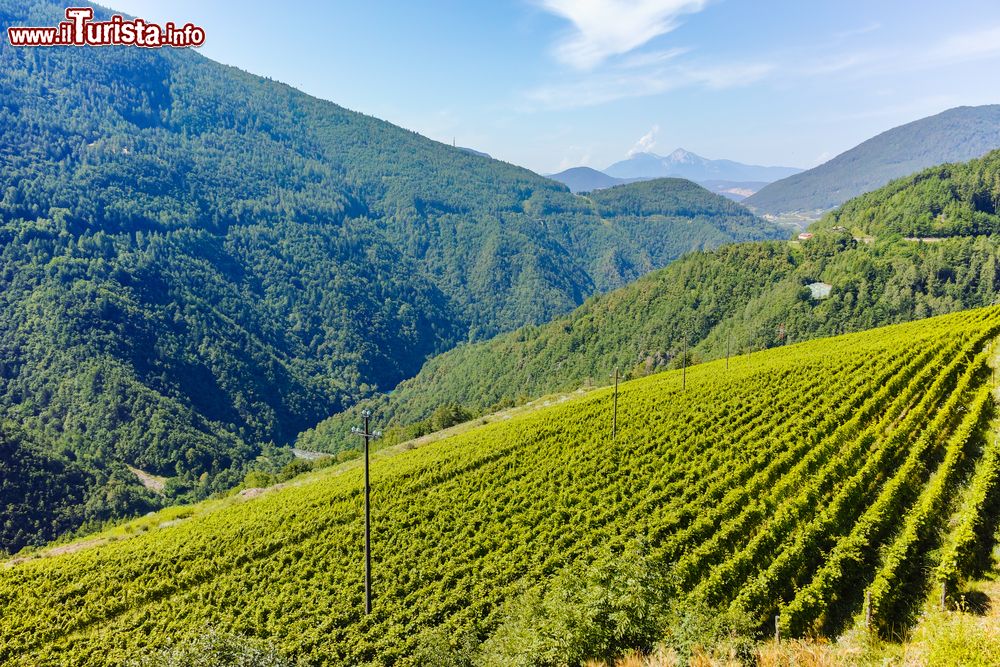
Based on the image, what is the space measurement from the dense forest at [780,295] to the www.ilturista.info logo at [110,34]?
67.3m

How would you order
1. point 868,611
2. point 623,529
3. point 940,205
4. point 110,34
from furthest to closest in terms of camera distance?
point 940,205
point 110,34
point 623,529
point 868,611

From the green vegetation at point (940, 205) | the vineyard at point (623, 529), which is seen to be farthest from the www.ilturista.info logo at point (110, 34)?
the green vegetation at point (940, 205)

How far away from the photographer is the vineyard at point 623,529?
84.6ft

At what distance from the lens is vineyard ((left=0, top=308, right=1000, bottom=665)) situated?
84.6ft

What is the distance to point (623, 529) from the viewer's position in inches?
1404

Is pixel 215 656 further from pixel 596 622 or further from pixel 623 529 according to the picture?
pixel 623 529

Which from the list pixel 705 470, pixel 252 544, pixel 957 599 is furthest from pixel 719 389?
pixel 252 544

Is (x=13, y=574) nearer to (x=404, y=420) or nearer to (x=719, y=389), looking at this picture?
(x=719, y=389)

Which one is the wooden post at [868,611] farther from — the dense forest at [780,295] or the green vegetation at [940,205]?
the green vegetation at [940,205]

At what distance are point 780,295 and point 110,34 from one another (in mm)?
144417

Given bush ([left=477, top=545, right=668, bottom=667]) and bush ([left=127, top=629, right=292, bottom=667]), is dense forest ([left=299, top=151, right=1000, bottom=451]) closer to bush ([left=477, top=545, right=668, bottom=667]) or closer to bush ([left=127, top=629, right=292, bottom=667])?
bush ([left=477, top=545, right=668, bottom=667])

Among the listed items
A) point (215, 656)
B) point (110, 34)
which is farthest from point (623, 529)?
point (110, 34)

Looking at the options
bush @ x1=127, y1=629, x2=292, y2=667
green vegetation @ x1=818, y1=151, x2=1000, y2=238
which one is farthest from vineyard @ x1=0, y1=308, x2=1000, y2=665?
green vegetation @ x1=818, y1=151, x2=1000, y2=238

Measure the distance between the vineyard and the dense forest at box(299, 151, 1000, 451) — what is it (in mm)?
50019
